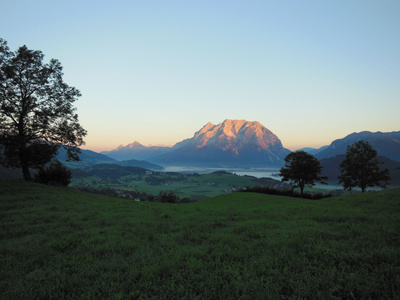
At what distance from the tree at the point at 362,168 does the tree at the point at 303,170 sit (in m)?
5.59

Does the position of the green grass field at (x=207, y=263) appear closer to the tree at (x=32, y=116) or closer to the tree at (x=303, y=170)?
the tree at (x=32, y=116)

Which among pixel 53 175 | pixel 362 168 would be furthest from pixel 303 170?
pixel 53 175

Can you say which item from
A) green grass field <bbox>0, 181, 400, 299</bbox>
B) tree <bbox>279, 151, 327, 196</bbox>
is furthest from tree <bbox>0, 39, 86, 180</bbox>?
tree <bbox>279, 151, 327, 196</bbox>

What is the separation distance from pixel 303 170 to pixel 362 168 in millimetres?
12991

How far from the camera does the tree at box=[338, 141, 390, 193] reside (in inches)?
1722

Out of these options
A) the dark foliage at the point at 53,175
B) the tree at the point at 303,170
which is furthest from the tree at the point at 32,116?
the tree at the point at 303,170

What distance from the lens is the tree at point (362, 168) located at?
143 feet

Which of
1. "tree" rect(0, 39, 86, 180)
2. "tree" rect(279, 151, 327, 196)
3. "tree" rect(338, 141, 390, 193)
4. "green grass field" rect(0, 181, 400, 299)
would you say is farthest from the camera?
"tree" rect(279, 151, 327, 196)

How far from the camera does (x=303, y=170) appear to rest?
158 ft

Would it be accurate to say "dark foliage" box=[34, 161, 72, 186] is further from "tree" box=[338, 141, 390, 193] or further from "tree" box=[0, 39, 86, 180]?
"tree" box=[338, 141, 390, 193]

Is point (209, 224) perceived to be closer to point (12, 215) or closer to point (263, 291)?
point (263, 291)

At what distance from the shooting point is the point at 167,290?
417cm

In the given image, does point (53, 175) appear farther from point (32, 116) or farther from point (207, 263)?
point (207, 263)

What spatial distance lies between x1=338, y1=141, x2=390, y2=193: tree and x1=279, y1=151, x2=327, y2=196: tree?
559cm
